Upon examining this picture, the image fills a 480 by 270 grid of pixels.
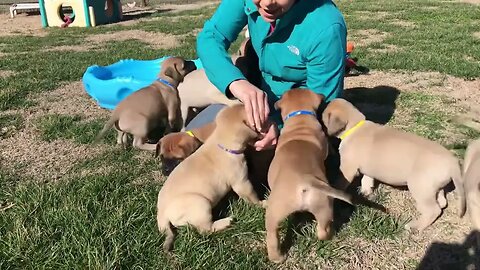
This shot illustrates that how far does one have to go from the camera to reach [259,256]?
291 cm

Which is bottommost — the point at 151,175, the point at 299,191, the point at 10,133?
the point at 10,133

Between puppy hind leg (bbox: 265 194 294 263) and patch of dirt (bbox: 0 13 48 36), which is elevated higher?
puppy hind leg (bbox: 265 194 294 263)

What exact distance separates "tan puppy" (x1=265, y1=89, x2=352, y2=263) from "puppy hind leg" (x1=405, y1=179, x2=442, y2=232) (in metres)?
0.61

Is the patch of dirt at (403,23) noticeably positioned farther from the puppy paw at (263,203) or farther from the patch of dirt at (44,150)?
the puppy paw at (263,203)

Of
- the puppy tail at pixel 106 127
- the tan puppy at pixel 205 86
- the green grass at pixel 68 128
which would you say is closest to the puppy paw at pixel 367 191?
the tan puppy at pixel 205 86

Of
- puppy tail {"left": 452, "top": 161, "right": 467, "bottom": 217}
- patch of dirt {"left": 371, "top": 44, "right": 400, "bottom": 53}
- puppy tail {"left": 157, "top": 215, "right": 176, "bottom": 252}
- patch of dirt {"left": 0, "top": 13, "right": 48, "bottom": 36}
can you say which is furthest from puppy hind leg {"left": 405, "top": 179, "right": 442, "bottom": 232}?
patch of dirt {"left": 0, "top": 13, "right": 48, "bottom": 36}

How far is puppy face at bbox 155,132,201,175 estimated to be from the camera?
12.7 ft

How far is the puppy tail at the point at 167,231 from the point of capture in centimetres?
293

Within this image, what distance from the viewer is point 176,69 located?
5.28 metres

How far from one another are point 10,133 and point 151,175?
6.37 feet

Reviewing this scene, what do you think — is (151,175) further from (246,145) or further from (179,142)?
(246,145)

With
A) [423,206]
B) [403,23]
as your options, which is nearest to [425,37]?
[403,23]

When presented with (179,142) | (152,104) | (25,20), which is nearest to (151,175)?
(179,142)

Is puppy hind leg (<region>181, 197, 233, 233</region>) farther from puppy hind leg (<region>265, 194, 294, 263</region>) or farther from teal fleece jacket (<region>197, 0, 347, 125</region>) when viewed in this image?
teal fleece jacket (<region>197, 0, 347, 125</region>)
